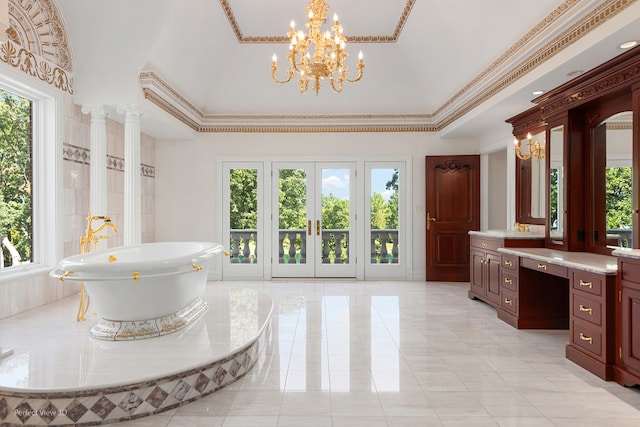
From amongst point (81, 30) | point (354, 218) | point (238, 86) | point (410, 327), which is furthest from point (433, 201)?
point (81, 30)

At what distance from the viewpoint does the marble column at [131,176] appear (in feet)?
15.6

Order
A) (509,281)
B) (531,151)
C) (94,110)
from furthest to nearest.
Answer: (531,151), (94,110), (509,281)

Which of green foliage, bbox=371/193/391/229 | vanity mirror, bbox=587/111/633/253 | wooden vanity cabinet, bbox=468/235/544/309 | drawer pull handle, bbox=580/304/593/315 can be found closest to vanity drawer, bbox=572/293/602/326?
drawer pull handle, bbox=580/304/593/315

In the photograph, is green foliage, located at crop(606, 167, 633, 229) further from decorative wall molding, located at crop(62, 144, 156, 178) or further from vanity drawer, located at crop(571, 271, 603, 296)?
decorative wall molding, located at crop(62, 144, 156, 178)

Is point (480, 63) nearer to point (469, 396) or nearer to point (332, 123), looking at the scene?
point (332, 123)

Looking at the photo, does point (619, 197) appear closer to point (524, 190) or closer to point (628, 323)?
point (628, 323)

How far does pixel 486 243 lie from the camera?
490cm

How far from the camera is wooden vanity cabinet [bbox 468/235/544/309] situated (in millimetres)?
4484

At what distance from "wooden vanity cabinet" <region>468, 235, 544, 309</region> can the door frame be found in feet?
5.09

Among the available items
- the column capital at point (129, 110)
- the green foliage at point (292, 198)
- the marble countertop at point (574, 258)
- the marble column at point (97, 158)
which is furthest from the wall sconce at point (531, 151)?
the marble column at point (97, 158)

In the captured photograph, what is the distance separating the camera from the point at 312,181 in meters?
6.80

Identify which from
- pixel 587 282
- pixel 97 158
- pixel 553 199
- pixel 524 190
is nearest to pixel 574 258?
pixel 587 282

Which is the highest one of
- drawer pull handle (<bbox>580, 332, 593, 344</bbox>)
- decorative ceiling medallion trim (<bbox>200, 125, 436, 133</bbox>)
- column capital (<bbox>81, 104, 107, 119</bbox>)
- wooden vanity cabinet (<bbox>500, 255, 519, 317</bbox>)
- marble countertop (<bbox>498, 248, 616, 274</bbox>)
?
decorative ceiling medallion trim (<bbox>200, 125, 436, 133</bbox>)

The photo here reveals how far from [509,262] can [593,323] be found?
135cm
